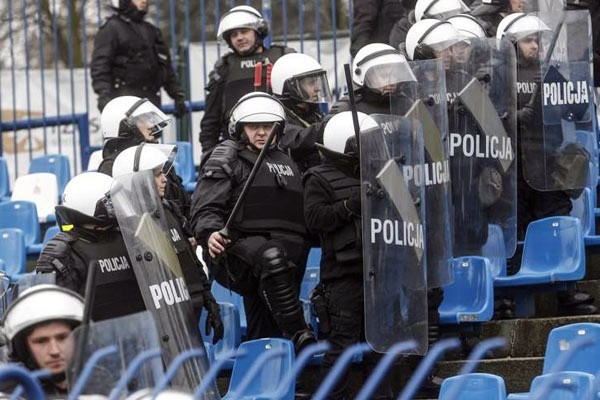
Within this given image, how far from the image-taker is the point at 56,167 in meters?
13.9

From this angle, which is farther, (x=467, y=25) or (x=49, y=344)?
(x=467, y=25)

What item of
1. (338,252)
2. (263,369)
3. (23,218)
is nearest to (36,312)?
(263,369)

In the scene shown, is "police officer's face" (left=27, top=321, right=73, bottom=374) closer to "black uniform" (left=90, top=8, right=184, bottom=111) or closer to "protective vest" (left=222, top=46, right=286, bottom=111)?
"protective vest" (left=222, top=46, right=286, bottom=111)

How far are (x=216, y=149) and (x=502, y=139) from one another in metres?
1.78

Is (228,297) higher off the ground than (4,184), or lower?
lower

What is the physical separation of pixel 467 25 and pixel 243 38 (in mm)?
1689

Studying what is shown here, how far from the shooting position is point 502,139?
36.0 feet

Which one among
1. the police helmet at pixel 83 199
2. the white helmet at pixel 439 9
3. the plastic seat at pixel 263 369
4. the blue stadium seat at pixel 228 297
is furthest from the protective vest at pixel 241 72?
the plastic seat at pixel 263 369

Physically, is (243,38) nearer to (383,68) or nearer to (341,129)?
(383,68)

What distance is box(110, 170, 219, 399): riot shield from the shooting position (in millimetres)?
9266

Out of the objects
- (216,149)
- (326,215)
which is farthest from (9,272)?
(326,215)

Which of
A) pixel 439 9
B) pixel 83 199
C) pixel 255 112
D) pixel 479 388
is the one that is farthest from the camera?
pixel 439 9

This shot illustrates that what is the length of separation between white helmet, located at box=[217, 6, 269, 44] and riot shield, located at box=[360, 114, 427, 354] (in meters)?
2.68

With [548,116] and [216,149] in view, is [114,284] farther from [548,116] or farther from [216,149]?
[548,116]
